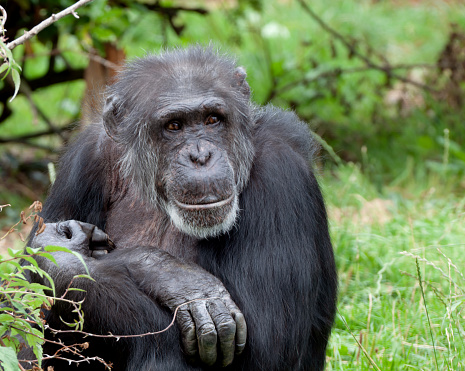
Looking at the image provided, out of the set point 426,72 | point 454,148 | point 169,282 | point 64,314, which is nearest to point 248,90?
point 169,282

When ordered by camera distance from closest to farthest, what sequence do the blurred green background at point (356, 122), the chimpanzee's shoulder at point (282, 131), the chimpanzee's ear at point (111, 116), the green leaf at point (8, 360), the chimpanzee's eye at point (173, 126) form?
the green leaf at point (8, 360), the chimpanzee's eye at point (173, 126), the chimpanzee's shoulder at point (282, 131), the chimpanzee's ear at point (111, 116), the blurred green background at point (356, 122)

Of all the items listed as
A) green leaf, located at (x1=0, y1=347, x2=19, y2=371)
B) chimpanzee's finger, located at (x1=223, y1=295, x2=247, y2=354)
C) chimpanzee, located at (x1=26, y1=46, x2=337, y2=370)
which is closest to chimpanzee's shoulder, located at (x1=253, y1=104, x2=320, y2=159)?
chimpanzee, located at (x1=26, y1=46, x2=337, y2=370)

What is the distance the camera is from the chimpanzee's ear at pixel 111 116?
4379 mm

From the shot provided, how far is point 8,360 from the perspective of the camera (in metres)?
2.59

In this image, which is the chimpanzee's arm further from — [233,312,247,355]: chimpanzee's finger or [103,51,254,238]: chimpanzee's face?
[103,51,254,238]: chimpanzee's face

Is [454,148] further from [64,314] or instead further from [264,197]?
[64,314]

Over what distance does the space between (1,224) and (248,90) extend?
4.43m

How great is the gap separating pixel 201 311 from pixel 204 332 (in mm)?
114

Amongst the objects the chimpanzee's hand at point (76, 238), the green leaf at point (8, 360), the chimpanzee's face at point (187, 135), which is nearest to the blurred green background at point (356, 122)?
the chimpanzee's hand at point (76, 238)

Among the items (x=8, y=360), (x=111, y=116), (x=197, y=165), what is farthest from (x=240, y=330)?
(x=111, y=116)

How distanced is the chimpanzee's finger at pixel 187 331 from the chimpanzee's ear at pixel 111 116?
1.38 m

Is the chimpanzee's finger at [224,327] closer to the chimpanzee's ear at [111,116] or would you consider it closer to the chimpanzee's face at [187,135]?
the chimpanzee's face at [187,135]

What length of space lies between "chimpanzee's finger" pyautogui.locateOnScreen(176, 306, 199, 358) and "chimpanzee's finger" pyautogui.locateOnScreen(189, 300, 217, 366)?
0.03m

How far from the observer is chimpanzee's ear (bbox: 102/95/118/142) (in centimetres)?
438
